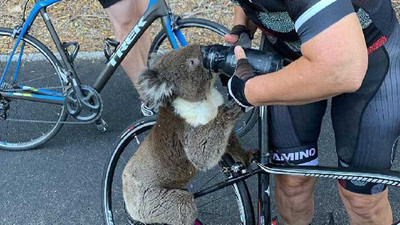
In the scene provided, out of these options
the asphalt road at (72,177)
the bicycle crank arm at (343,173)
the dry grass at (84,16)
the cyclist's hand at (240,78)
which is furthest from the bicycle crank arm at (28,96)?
the cyclist's hand at (240,78)

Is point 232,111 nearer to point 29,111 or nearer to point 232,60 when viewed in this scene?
point 232,60

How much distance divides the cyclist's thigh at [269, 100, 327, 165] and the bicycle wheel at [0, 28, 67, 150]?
91.3 inches

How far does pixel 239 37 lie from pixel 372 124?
0.78m

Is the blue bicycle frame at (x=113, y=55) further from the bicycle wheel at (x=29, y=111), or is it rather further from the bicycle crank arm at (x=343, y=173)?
the bicycle crank arm at (x=343, y=173)

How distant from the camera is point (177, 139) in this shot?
8.58ft

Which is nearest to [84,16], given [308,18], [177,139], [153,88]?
[177,139]

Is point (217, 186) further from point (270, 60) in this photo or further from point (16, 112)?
point (16, 112)

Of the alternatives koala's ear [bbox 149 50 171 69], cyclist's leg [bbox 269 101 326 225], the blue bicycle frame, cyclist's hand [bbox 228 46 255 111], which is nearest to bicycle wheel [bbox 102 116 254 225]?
cyclist's leg [bbox 269 101 326 225]

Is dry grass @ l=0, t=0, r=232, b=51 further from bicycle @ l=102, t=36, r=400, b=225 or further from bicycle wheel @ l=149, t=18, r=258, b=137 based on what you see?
bicycle @ l=102, t=36, r=400, b=225

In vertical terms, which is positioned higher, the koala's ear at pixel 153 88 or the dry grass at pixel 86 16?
the koala's ear at pixel 153 88

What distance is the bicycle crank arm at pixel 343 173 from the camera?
2.00 meters

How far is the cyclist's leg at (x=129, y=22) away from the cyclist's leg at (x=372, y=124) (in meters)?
2.16

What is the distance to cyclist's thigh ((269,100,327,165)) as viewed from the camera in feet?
8.01

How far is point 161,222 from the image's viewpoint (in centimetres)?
277
